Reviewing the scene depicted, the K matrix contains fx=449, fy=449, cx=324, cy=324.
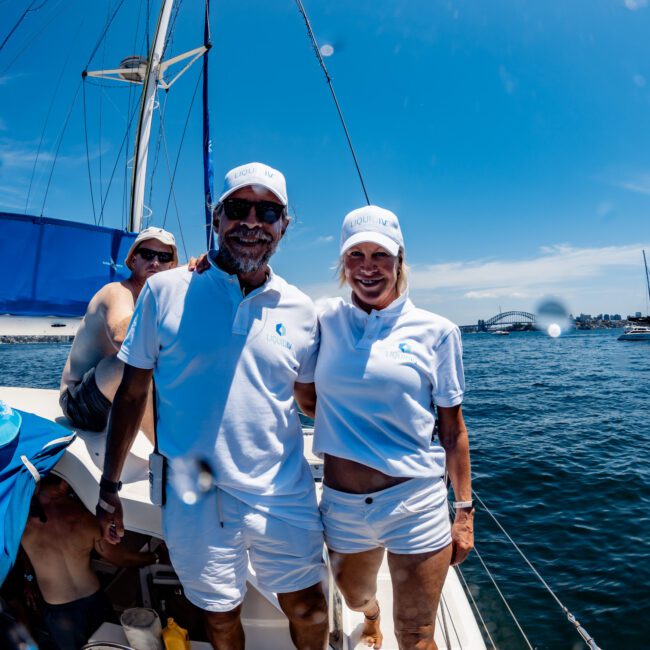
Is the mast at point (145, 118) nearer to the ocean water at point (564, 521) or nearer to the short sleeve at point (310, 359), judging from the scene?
the short sleeve at point (310, 359)

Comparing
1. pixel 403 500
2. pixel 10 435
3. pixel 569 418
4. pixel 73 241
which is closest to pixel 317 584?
pixel 403 500

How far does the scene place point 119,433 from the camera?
2.06 metres

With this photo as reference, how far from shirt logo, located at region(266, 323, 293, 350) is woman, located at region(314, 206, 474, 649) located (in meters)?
0.19

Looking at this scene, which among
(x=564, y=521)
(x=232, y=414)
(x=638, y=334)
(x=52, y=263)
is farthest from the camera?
(x=638, y=334)

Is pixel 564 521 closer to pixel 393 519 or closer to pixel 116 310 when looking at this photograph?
pixel 393 519

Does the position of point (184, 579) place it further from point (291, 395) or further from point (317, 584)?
point (291, 395)

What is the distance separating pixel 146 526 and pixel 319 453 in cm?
108

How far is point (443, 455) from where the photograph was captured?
2133mm

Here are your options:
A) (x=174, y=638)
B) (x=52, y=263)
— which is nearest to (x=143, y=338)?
(x=174, y=638)

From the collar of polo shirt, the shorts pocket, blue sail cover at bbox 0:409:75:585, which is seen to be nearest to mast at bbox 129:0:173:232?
blue sail cover at bbox 0:409:75:585

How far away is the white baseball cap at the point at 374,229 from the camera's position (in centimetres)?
207

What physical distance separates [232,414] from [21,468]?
1.29 m

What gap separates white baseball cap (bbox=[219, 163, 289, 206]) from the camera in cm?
204

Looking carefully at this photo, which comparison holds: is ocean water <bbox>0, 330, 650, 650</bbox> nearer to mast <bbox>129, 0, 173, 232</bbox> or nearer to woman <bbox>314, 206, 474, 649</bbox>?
woman <bbox>314, 206, 474, 649</bbox>
